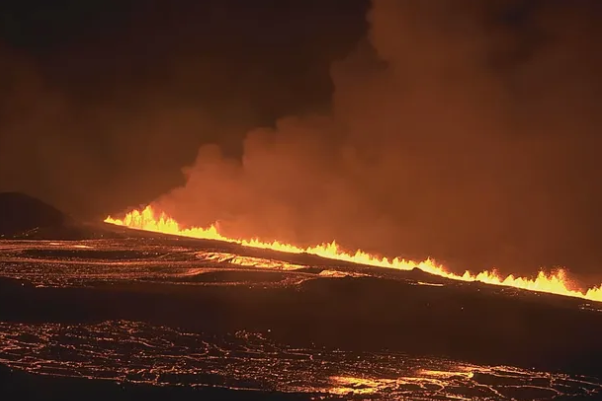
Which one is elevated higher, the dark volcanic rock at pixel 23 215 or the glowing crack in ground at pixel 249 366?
the dark volcanic rock at pixel 23 215

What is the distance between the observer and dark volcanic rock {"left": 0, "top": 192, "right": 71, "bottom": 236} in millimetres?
47875

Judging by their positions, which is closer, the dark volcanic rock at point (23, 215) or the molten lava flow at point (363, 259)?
the molten lava flow at point (363, 259)

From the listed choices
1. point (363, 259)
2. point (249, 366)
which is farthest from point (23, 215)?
point (249, 366)

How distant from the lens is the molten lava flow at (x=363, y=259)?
37.3m

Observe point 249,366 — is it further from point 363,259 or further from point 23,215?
point 23,215

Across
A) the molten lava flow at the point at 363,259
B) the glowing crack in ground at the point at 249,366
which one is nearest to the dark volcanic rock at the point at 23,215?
the molten lava flow at the point at 363,259

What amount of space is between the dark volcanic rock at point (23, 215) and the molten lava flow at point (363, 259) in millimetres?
6703

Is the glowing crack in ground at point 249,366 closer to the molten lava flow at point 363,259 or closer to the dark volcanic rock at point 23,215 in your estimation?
the molten lava flow at point 363,259

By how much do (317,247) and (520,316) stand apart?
24.7 metres

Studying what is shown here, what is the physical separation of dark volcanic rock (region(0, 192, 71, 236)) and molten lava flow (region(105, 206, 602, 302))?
670 cm

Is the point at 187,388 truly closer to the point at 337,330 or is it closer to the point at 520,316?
the point at 337,330

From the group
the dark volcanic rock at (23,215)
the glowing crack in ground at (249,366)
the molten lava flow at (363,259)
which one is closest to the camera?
the glowing crack in ground at (249,366)

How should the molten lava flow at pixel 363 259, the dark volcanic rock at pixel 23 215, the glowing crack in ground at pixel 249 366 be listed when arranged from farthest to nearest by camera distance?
the dark volcanic rock at pixel 23 215 < the molten lava flow at pixel 363 259 < the glowing crack in ground at pixel 249 366

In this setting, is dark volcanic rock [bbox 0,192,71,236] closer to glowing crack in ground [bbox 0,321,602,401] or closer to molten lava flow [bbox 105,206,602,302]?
molten lava flow [bbox 105,206,602,302]
